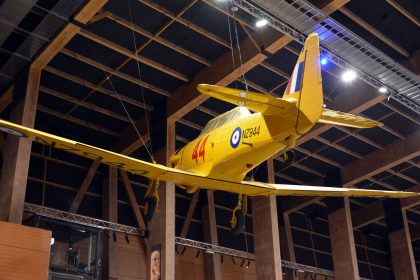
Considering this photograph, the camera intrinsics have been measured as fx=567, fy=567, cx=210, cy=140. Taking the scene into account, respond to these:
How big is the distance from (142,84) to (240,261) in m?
10.3

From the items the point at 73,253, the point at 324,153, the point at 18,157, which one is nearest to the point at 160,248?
the point at 73,253

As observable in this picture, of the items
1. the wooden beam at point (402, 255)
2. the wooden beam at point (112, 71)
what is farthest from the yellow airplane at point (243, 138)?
the wooden beam at point (402, 255)

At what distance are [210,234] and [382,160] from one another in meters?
8.02

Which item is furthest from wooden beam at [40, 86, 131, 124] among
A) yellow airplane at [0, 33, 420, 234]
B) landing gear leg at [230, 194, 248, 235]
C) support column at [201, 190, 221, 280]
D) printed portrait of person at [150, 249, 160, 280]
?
landing gear leg at [230, 194, 248, 235]

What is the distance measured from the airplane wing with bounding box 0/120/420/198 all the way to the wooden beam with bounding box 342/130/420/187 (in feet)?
31.7

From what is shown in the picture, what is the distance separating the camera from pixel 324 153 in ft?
81.9

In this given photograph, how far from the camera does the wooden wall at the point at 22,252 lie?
543 inches

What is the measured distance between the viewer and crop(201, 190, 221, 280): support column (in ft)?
76.4

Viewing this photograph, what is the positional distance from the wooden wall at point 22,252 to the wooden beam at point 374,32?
1079 centimetres

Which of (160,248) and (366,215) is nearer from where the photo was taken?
(160,248)

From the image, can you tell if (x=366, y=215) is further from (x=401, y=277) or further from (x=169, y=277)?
(x=169, y=277)

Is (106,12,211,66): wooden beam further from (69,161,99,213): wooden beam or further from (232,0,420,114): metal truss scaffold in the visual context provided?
(69,161,99,213): wooden beam

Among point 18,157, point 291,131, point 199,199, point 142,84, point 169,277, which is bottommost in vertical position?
point 169,277

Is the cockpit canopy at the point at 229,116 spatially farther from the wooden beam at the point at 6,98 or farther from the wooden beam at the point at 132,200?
the wooden beam at the point at 132,200
